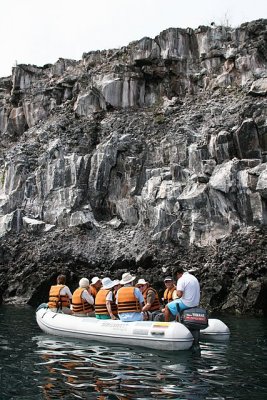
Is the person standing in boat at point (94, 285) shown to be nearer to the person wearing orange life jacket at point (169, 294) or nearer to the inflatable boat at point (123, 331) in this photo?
the inflatable boat at point (123, 331)

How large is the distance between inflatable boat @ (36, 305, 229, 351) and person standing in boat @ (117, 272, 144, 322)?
0.23 meters

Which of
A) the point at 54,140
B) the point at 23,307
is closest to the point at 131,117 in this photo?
the point at 54,140

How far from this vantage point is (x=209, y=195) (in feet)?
101

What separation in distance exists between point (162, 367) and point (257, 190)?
19.2m

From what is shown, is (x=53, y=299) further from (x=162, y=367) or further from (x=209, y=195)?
(x=209, y=195)

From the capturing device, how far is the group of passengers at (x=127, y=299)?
43.5 ft

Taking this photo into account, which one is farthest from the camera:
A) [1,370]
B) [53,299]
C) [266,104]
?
[266,104]

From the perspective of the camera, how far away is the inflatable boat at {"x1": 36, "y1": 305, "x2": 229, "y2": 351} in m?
13.2

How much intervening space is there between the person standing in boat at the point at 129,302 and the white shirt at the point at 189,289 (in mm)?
1785

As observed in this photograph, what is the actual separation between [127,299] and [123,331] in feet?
3.20

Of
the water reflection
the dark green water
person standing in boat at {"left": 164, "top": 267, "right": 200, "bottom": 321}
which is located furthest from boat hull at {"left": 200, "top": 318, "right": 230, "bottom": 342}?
person standing in boat at {"left": 164, "top": 267, "right": 200, "bottom": 321}

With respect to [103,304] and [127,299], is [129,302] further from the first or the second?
[103,304]

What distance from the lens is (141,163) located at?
37.7 metres

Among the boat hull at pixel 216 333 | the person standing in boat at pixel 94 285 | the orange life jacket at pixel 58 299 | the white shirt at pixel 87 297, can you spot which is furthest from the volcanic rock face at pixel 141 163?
the white shirt at pixel 87 297
